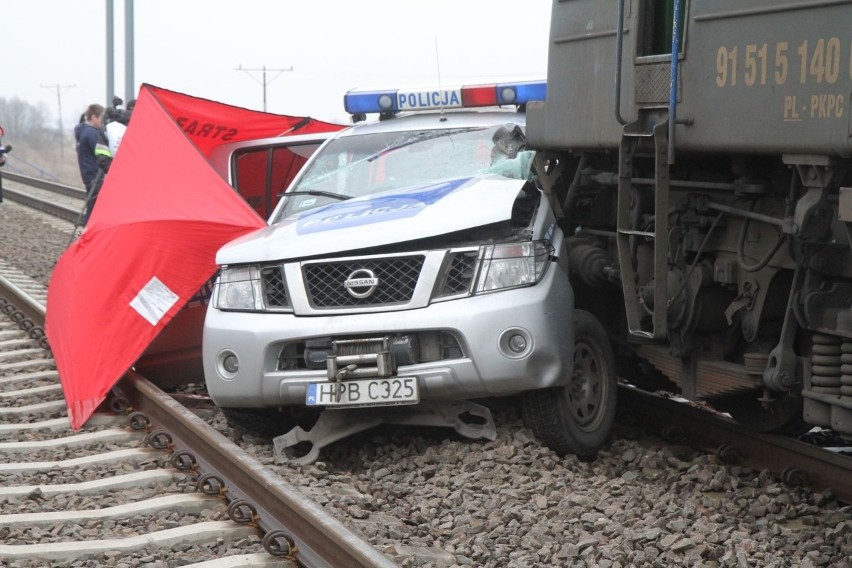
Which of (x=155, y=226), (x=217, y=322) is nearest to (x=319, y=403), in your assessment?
(x=217, y=322)

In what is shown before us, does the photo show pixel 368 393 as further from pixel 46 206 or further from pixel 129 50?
pixel 129 50

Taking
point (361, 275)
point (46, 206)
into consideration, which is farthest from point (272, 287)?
point (46, 206)

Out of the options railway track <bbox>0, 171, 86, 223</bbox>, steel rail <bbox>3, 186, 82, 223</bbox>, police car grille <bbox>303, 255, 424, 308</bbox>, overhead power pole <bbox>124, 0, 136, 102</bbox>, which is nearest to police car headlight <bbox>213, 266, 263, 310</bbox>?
police car grille <bbox>303, 255, 424, 308</bbox>

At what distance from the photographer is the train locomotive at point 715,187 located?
16.9ft

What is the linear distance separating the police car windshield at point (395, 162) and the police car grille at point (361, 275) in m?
1.28

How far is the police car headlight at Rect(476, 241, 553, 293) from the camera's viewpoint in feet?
20.0

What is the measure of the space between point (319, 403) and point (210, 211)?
7.91 feet

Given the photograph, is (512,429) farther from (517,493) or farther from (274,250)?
(274,250)

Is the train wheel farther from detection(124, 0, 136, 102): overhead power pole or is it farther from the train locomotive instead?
detection(124, 0, 136, 102): overhead power pole

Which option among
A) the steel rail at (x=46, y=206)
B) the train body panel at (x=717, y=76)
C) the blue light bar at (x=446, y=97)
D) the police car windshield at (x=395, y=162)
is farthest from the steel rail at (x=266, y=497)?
the steel rail at (x=46, y=206)

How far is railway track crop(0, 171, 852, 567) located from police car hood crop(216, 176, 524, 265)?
971mm

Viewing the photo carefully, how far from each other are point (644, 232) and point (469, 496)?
1.48 metres

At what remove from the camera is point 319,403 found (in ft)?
20.1

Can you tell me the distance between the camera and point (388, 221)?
6.29 m
